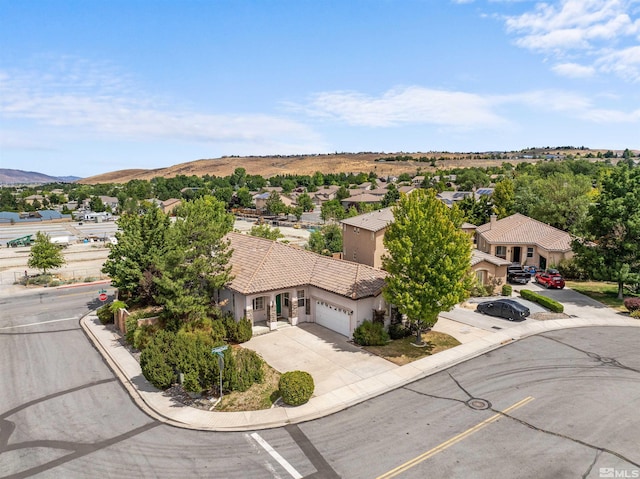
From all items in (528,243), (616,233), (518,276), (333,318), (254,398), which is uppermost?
(616,233)

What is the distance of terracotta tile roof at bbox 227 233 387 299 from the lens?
2638 centimetres

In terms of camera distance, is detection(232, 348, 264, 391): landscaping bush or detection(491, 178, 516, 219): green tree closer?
detection(232, 348, 264, 391): landscaping bush

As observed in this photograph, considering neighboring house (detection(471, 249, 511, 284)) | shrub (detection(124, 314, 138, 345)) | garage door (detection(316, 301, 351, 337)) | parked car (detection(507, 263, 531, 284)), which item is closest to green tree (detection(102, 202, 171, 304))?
shrub (detection(124, 314, 138, 345))

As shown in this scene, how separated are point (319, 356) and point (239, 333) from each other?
5351mm

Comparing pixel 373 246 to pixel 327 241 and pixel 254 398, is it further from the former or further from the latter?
pixel 254 398

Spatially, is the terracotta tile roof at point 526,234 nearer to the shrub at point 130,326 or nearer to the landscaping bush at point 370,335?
the landscaping bush at point 370,335

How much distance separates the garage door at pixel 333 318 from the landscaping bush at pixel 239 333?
16.7 ft

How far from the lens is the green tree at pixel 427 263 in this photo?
2286 centimetres

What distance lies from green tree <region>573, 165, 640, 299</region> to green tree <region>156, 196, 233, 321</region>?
30.1 meters

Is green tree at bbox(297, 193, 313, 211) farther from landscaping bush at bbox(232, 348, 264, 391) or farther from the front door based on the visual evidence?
landscaping bush at bbox(232, 348, 264, 391)

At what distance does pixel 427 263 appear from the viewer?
75.9ft

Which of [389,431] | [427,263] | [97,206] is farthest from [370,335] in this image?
[97,206]

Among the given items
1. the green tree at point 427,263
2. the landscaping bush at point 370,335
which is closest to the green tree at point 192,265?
Result: the landscaping bush at point 370,335

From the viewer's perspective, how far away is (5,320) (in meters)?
31.9
